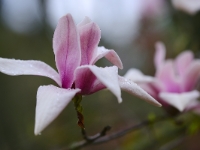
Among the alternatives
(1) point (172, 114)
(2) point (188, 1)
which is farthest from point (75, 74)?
(2) point (188, 1)

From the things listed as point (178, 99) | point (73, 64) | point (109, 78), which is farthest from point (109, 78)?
point (178, 99)

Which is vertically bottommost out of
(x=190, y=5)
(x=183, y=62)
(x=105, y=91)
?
(x=105, y=91)

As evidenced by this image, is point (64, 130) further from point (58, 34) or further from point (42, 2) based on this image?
point (58, 34)

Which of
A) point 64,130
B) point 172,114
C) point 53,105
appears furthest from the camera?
point 64,130

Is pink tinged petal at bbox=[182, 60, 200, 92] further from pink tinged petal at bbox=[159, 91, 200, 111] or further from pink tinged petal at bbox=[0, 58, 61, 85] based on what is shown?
pink tinged petal at bbox=[0, 58, 61, 85]

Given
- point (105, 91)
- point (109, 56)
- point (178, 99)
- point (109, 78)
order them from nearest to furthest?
1. point (109, 78)
2. point (109, 56)
3. point (178, 99)
4. point (105, 91)

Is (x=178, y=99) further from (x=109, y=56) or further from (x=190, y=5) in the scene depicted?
(x=190, y=5)

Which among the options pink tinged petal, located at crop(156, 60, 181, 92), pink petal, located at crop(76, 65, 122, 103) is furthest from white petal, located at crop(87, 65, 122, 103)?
pink tinged petal, located at crop(156, 60, 181, 92)
